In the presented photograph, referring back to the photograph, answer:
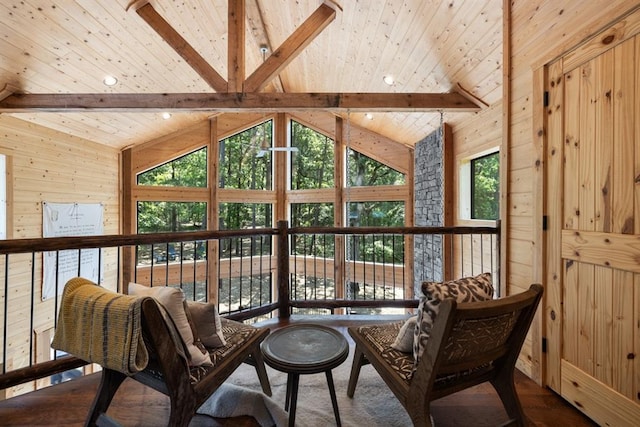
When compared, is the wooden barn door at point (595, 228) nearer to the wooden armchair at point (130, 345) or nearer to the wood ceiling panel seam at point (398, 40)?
the wood ceiling panel seam at point (398, 40)

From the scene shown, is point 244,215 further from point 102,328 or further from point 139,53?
point 102,328

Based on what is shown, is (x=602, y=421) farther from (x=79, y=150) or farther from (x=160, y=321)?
(x=79, y=150)

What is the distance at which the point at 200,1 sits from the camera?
3.43m

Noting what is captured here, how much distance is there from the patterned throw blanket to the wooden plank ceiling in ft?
9.08

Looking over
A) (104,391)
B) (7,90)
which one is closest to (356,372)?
(104,391)

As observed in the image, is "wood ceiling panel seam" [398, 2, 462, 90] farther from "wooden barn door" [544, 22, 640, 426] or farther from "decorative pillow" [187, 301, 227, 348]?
"decorative pillow" [187, 301, 227, 348]

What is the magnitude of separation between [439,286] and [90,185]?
6.03 m

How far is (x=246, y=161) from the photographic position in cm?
730

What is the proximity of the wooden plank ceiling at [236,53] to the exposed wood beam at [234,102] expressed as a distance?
0.01 m

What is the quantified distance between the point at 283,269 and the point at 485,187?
2863 millimetres

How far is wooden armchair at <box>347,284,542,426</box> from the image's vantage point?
1.11 meters

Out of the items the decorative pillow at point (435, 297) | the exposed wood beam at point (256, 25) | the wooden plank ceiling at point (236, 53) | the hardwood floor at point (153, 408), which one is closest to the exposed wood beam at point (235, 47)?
the wooden plank ceiling at point (236, 53)

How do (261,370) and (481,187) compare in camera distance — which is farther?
(481,187)

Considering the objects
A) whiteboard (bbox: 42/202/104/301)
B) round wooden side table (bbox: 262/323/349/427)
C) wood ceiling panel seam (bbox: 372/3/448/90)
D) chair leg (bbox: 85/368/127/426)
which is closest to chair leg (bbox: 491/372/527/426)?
round wooden side table (bbox: 262/323/349/427)
